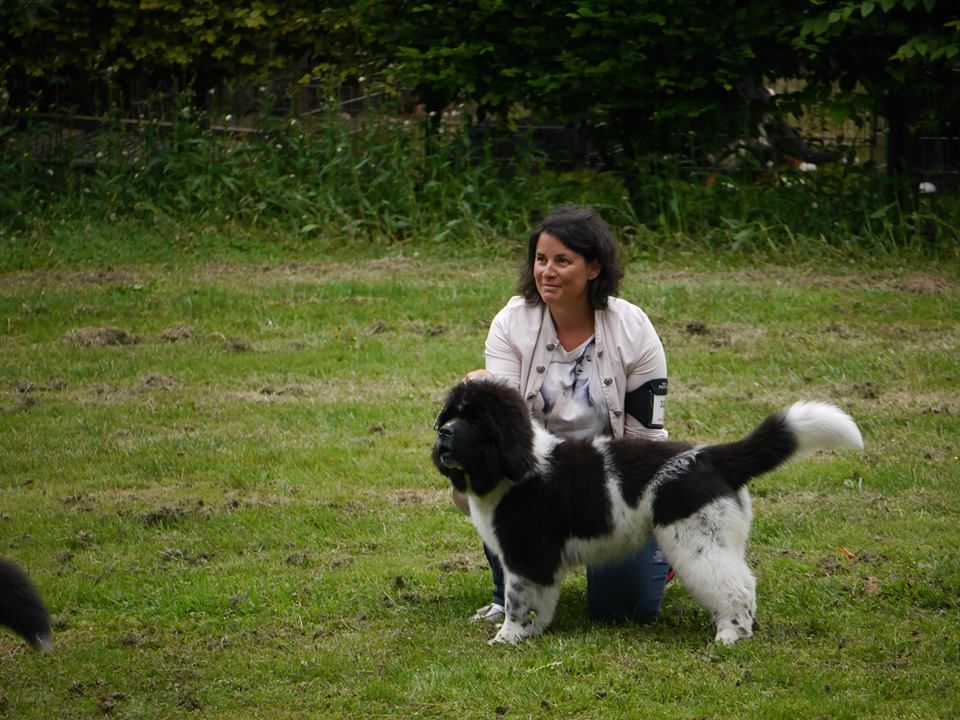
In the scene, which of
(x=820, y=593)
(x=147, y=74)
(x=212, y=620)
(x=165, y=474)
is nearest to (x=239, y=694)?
(x=212, y=620)

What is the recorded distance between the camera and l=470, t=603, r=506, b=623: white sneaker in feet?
16.7

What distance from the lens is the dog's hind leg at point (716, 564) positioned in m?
4.59

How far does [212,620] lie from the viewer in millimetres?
5113

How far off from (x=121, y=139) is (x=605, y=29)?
5056 mm

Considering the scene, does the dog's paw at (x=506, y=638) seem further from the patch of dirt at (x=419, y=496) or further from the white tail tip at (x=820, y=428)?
the patch of dirt at (x=419, y=496)

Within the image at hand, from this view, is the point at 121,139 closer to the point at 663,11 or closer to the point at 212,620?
the point at 663,11

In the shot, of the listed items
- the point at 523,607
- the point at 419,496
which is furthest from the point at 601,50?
the point at 523,607

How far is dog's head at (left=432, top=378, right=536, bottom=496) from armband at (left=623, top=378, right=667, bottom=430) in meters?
0.61

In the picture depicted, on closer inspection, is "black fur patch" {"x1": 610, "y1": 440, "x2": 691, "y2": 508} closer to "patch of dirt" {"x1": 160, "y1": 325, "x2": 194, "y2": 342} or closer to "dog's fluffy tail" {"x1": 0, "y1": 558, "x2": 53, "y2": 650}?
"dog's fluffy tail" {"x1": 0, "y1": 558, "x2": 53, "y2": 650}

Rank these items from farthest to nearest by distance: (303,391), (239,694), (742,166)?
(742,166)
(303,391)
(239,694)

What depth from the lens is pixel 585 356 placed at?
5.22m

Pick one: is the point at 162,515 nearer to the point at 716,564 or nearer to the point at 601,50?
the point at 716,564

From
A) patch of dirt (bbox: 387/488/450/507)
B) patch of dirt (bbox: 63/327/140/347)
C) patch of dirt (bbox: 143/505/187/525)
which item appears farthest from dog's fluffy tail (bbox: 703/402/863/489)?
patch of dirt (bbox: 63/327/140/347)

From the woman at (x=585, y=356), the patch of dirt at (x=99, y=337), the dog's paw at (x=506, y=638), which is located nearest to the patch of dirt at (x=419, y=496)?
the woman at (x=585, y=356)
